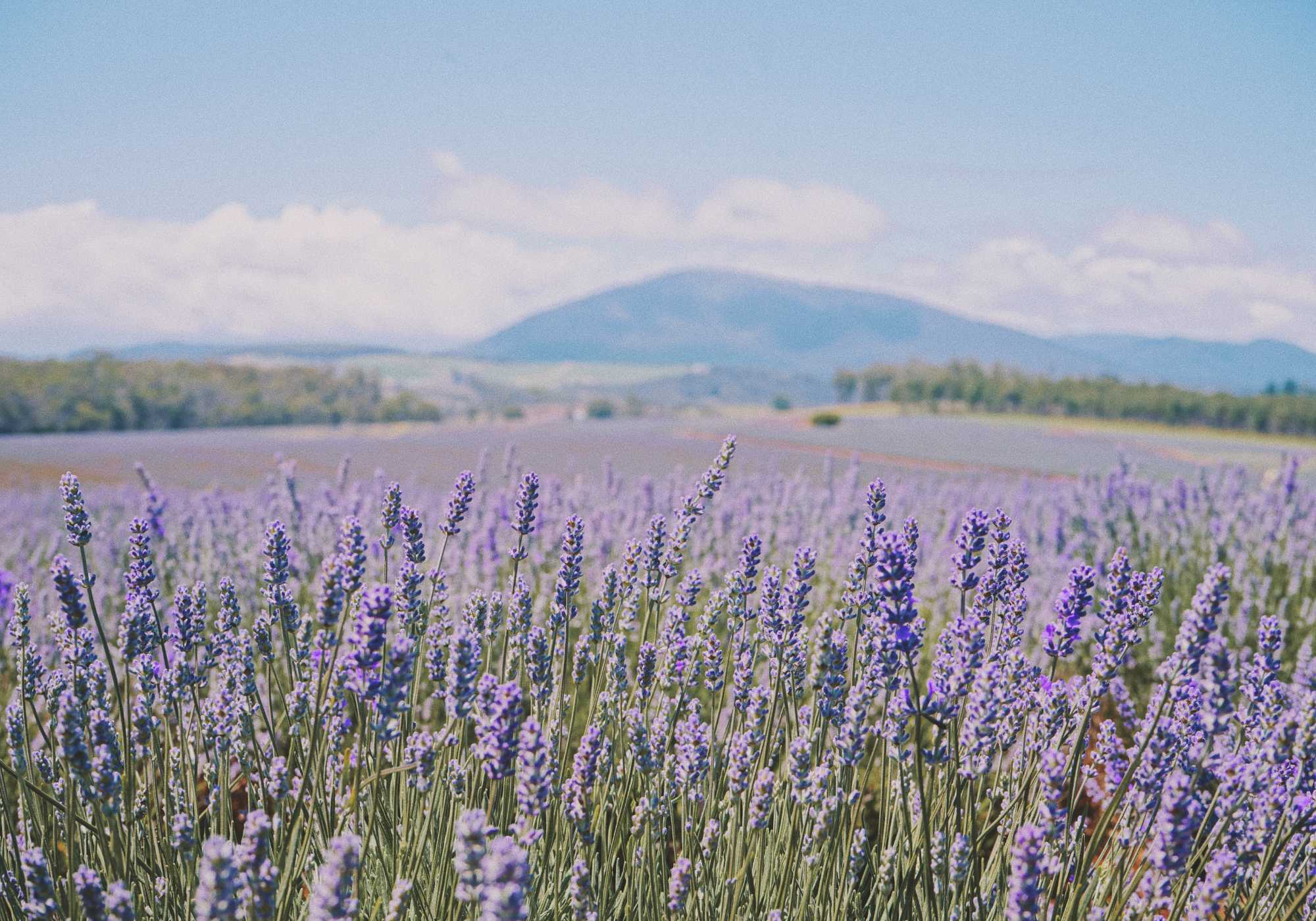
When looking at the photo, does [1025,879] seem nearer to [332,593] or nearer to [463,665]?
[463,665]

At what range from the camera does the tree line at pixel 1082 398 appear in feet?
Answer: 147

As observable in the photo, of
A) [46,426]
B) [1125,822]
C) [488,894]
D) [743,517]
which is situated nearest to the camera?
[488,894]

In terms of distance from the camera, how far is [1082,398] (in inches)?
2039

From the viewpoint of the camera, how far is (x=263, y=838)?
164cm

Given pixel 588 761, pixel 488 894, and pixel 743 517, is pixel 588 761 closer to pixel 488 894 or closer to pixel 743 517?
pixel 488 894

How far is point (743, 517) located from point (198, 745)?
503 centimetres

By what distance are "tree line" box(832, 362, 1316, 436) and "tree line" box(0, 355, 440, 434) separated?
107ft

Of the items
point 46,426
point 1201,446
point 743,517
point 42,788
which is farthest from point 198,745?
point 46,426

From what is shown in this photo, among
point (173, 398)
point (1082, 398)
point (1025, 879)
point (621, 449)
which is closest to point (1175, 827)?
point (1025, 879)

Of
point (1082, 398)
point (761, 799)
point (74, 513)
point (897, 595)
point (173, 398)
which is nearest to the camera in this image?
point (897, 595)

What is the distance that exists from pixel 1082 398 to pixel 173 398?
148ft

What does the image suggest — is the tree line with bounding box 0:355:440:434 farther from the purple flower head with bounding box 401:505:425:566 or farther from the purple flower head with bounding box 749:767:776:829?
the purple flower head with bounding box 749:767:776:829

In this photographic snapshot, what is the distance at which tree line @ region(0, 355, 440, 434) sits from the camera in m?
34.8

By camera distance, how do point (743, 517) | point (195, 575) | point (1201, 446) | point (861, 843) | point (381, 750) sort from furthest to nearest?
point (1201, 446) → point (743, 517) → point (195, 575) → point (861, 843) → point (381, 750)
